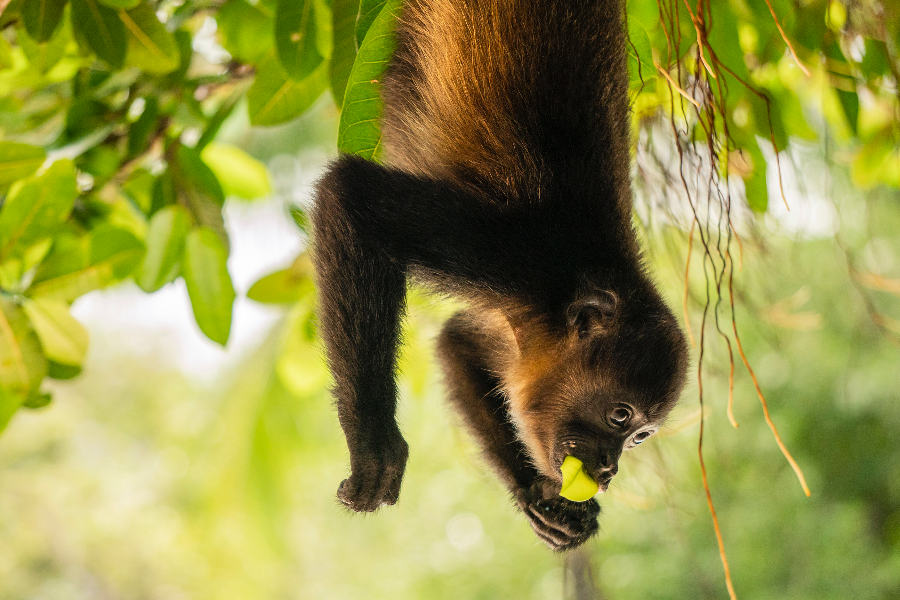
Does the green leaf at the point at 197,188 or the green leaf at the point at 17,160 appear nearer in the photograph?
the green leaf at the point at 17,160

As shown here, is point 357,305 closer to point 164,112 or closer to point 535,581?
point 164,112

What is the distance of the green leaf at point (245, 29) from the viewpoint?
1714mm

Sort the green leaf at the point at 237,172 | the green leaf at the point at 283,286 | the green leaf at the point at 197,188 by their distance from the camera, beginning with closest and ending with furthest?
the green leaf at the point at 197,188 < the green leaf at the point at 283,286 < the green leaf at the point at 237,172

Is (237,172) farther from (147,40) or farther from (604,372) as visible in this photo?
(604,372)

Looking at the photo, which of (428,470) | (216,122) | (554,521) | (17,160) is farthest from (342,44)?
(428,470)

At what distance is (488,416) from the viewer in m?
1.94

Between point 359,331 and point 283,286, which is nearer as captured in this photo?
point 359,331

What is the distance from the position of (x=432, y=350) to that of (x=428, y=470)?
26.4 ft

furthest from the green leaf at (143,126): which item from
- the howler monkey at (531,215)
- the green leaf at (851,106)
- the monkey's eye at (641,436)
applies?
the green leaf at (851,106)

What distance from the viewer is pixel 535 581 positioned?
8945mm

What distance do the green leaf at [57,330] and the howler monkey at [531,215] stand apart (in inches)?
28.6

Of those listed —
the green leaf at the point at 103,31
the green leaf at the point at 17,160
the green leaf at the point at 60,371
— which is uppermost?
the green leaf at the point at 103,31

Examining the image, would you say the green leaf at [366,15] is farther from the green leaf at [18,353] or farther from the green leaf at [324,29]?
the green leaf at [18,353]

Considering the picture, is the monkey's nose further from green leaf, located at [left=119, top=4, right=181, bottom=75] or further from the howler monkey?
green leaf, located at [left=119, top=4, right=181, bottom=75]
